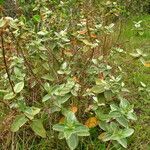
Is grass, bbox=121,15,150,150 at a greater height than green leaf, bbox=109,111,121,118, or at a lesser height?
lesser

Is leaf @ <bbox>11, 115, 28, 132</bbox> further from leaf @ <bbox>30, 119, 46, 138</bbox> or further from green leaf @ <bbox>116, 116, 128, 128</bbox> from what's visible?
green leaf @ <bbox>116, 116, 128, 128</bbox>

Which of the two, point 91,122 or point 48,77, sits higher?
point 48,77

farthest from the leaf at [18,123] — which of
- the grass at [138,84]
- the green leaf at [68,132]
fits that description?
the grass at [138,84]

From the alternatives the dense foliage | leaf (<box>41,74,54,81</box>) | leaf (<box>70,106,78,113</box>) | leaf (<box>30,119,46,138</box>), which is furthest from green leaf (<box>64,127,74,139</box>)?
leaf (<box>41,74,54,81</box>)

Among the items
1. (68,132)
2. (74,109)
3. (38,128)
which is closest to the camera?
(68,132)

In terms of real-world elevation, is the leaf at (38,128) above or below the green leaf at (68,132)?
below

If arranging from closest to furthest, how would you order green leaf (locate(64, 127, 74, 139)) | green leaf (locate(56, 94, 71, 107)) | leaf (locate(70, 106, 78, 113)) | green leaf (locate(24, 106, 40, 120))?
green leaf (locate(64, 127, 74, 139)) → green leaf (locate(24, 106, 40, 120)) → green leaf (locate(56, 94, 71, 107)) → leaf (locate(70, 106, 78, 113))

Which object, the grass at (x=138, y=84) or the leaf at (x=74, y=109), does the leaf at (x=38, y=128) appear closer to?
the leaf at (x=74, y=109)

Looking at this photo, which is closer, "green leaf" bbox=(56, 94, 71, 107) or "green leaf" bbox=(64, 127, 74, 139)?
"green leaf" bbox=(64, 127, 74, 139)

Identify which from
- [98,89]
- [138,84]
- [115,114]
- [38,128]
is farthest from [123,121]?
[138,84]

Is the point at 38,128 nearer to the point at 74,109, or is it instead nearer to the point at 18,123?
the point at 18,123

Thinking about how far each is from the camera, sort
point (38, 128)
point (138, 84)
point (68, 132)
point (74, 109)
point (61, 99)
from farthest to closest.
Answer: point (138, 84)
point (74, 109)
point (61, 99)
point (38, 128)
point (68, 132)

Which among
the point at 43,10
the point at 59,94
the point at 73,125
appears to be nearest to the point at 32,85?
the point at 59,94

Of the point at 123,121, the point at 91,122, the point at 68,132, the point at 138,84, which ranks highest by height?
the point at 68,132
